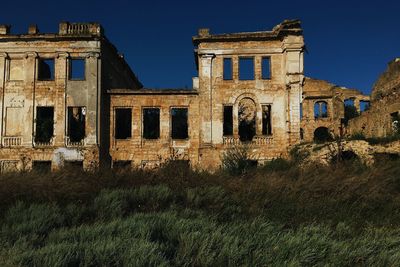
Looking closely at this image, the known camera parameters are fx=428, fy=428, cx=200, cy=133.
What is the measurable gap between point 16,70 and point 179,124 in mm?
9992

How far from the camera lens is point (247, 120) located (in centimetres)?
2650

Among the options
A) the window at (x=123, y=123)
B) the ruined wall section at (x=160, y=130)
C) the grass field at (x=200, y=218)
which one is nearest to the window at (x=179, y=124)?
the ruined wall section at (x=160, y=130)

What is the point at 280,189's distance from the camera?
11.0m

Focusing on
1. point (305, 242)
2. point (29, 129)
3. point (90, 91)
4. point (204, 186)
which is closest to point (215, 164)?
point (90, 91)

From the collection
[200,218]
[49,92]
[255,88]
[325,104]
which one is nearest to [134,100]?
[49,92]

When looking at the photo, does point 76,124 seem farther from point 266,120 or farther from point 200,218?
point 200,218

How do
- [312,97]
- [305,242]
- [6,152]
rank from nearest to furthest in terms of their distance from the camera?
[305,242] → [6,152] → [312,97]

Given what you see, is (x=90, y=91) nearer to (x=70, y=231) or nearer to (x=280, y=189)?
(x=280, y=189)

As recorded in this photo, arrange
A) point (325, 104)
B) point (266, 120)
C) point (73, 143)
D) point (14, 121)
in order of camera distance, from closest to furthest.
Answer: point (73, 143), point (14, 121), point (266, 120), point (325, 104)

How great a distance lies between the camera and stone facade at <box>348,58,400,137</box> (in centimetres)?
2314

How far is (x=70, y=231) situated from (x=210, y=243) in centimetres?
243

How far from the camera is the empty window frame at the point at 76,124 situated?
24.4m

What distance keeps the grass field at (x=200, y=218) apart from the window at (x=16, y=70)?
15541 millimetres

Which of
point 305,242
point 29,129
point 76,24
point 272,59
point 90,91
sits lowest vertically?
point 305,242
